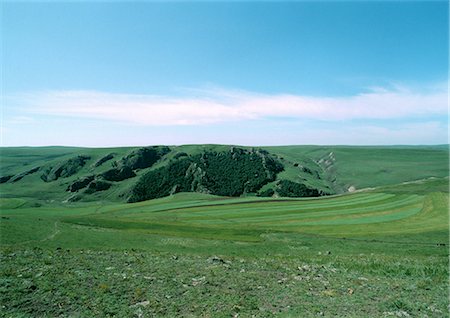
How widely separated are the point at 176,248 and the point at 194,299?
22.6 meters

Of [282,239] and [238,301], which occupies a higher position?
[238,301]

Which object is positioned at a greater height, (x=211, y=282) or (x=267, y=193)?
(x=211, y=282)

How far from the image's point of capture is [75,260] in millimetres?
24047

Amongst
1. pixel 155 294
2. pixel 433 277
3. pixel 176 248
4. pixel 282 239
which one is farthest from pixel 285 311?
pixel 282 239

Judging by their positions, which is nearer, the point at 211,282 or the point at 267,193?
the point at 211,282

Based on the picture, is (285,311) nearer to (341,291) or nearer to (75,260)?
(341,291)

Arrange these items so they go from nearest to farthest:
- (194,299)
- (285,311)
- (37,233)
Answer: (285,311) → (194,299) → (37,233)

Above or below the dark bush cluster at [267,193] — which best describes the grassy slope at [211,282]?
above

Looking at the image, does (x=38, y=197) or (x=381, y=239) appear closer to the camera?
(x=381, y=239)

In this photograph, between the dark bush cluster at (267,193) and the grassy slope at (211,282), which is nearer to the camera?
the grassy slope at (211,282)

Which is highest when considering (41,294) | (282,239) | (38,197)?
(41,294)

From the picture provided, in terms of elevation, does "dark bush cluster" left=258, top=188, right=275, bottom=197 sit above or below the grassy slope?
below

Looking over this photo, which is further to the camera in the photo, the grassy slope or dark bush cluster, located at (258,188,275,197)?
dark bush cluster, located at (258,188,275,197)

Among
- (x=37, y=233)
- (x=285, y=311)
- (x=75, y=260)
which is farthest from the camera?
(x=37, y=233)
